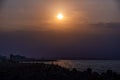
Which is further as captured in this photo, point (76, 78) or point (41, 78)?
point (76, 78)

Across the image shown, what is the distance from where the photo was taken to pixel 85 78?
130ft

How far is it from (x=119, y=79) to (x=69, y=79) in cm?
486

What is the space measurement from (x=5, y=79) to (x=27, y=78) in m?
2.00

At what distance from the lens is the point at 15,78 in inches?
1485

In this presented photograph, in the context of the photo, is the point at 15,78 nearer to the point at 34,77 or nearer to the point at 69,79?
the point at 34,77

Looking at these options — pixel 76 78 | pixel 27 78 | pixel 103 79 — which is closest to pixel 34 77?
pixel 27 78

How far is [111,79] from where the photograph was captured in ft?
125

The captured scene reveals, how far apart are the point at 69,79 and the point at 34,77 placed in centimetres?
337

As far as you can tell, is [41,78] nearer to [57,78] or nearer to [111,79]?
[57,78]

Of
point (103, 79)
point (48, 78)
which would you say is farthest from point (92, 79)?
point (48, 78)

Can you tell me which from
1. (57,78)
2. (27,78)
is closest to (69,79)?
(57,78)

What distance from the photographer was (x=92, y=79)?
3853 centimetres

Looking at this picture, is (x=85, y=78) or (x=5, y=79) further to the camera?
(x=85, y=78)

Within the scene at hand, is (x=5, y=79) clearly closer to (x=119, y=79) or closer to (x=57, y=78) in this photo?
(x=57, y=78)
